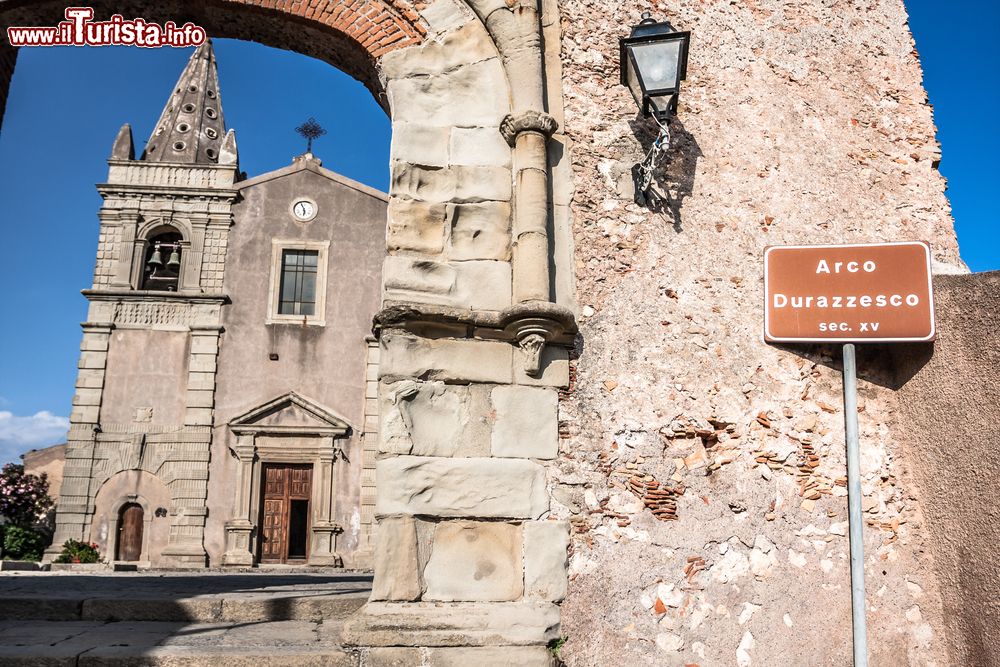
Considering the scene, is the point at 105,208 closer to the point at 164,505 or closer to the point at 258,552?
the point at 164,505

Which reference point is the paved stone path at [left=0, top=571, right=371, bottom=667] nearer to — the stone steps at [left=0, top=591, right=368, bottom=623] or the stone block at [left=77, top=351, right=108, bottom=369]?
the stone steps at [left=0, top=591, right=368, bottom=623]

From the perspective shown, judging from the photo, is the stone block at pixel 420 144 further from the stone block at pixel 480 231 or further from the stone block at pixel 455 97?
the stone block at pixel 480 231

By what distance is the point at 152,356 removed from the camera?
19281 mm

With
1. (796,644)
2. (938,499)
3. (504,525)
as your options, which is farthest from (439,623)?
Answer: (938,499)

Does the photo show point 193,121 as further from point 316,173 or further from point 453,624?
point 453,624

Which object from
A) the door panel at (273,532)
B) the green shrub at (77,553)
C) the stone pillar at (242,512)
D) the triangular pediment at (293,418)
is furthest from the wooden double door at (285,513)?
the green shrub at (77,553)

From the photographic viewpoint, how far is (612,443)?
4.26 meters

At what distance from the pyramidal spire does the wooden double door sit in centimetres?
875

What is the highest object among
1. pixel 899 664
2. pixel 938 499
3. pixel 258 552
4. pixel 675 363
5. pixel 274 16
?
pixel 274 16

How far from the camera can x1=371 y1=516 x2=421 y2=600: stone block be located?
150 inches

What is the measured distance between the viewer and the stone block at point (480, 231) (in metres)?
4.45

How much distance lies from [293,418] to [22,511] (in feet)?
20.7

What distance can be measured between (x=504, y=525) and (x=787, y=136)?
302 cm

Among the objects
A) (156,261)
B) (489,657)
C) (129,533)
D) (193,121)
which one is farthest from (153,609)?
(193,121)
